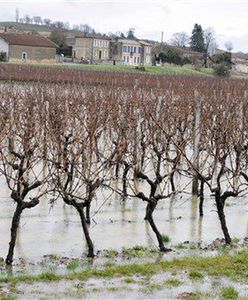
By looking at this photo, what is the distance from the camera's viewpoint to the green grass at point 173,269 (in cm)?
912

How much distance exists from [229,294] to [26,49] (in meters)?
65.4

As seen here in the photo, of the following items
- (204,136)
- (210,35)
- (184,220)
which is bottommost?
(184,220)

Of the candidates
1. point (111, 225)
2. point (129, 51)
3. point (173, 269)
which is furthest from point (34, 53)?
point (173, 269)

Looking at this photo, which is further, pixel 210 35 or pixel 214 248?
pixel 210 35

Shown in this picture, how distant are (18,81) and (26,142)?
3127 centimetres

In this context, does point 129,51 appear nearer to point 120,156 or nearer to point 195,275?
point 120,156

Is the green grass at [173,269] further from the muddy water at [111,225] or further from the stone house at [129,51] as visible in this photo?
the stone house at [129,51]

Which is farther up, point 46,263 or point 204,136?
point 204,136

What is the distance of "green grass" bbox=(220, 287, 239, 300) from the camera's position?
8.42 meters

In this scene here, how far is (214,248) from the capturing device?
444 inches

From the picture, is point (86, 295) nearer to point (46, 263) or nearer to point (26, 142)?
point (46, 263)

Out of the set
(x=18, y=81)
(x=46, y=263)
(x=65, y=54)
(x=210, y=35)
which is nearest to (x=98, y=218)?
(x=46, y=263)

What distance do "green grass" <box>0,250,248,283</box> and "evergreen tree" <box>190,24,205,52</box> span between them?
304 ft

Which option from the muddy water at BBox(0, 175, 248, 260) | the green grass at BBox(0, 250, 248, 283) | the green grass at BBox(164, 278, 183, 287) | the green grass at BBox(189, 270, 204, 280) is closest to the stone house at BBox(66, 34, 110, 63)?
the muddy water at BBox(0, 175, 248, 260)
